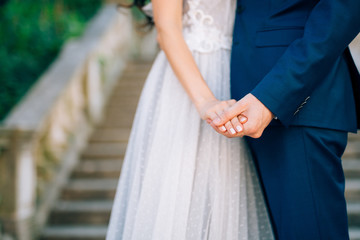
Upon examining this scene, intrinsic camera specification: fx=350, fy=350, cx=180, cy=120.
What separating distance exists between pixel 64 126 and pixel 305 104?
139 inches

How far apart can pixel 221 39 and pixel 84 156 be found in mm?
3241

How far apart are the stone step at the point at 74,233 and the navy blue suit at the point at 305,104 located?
2.51m

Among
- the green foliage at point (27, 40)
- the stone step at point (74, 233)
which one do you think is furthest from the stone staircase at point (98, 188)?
the green foliage at point (27, 40)

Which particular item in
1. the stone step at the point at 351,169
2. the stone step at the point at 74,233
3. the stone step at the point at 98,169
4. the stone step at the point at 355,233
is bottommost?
the stone step at the point at 355,233

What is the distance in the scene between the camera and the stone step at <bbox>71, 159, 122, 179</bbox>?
3.98 m

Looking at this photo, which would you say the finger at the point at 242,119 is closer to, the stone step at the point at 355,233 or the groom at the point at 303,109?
the groom at the point at 303,109

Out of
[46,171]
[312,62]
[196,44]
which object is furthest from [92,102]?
[312,62]

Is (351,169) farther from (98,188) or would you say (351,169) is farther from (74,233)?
(74,233)

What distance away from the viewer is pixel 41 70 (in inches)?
202

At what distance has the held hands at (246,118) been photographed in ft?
3.31

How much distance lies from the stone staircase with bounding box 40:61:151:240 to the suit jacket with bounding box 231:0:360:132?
104 inches

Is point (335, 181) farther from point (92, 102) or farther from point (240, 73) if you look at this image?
point (92, 102)

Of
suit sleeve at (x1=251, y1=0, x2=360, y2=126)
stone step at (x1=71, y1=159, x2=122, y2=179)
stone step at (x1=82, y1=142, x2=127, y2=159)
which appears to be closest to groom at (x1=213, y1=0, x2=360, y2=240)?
suit sleeve at (x1=251, y1=0, x2=360, y2=126)

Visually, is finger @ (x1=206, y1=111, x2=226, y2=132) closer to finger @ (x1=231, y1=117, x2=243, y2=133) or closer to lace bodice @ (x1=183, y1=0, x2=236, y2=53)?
finger @ (x1=231, y1=117, x2=243, y2=133)
